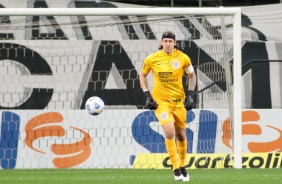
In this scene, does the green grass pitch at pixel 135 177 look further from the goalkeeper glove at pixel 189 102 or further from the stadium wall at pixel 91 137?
the stadium wall at pixel 91 137

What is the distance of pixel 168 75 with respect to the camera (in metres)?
12.1

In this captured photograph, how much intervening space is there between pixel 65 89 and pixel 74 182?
21.0 ft

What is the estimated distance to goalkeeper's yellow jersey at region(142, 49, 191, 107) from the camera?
12117 millimetres

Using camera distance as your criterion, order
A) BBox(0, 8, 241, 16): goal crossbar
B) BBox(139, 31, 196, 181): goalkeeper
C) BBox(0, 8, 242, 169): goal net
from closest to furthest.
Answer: BBox(139, 31, 196, 181): goalkeeper < BBox(0, 8, 241, 16): goal crossbar < BBox(0, 8, 242, 169): goal net

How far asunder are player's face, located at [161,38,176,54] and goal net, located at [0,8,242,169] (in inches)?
132

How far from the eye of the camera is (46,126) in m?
16.7

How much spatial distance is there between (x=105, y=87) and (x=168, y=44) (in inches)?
251

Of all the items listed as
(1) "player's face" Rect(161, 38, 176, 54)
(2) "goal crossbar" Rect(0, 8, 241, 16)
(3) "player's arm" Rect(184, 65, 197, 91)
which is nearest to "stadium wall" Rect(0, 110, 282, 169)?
(2) "goal crossbar" Rect(0, 8, 241, 16)

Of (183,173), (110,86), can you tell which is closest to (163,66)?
(183,173)

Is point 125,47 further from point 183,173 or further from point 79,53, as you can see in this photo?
point 183,173

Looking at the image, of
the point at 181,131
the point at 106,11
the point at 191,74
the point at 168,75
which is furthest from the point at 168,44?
the point at 106,11

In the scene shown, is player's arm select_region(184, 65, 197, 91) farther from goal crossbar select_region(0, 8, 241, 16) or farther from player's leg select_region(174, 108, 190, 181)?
goal crossbar select_region(0, 8, 241, 16)

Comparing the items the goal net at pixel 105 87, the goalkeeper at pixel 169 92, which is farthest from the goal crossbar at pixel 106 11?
the goalkeeper at pixel 169 92

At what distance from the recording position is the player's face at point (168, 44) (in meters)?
11.8
